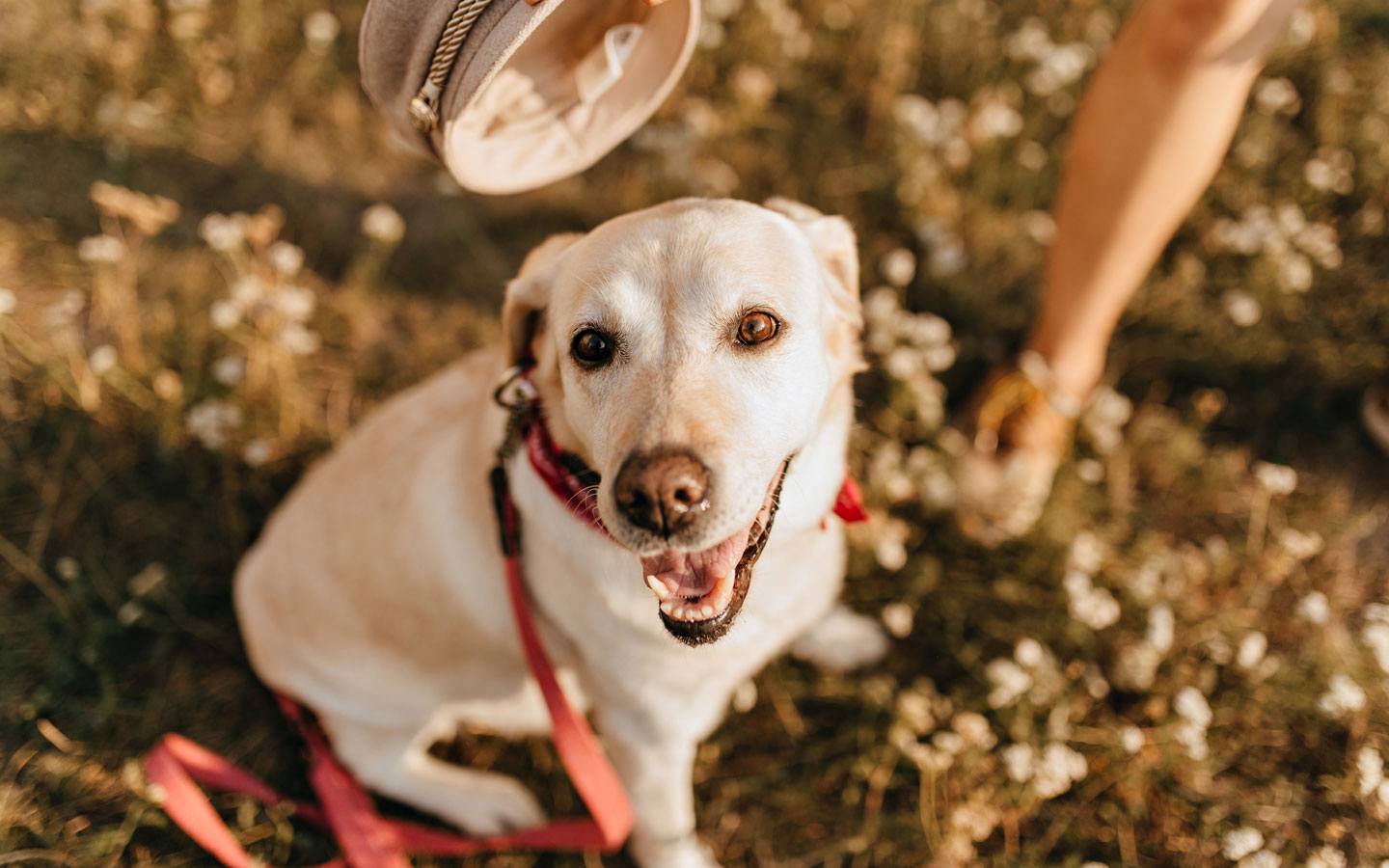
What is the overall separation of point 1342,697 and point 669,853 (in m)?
1.81

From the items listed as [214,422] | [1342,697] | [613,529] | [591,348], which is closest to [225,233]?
[214,422]

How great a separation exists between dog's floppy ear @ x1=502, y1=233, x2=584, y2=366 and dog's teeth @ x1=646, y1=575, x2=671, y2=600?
23.5 inches

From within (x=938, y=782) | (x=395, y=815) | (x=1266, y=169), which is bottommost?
(x=395, y=815)

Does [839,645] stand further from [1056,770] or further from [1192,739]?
[1192,739]

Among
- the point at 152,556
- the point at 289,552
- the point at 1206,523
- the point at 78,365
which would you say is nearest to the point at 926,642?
the point at 1206,523

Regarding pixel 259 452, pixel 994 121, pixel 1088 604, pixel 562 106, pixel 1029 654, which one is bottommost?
pixel 259 452

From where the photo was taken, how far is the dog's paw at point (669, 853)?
269 centimetres

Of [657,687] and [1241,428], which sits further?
[1241,428]

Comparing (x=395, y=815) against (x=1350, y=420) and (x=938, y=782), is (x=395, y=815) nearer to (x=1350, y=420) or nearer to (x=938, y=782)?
(x=938, y=782)

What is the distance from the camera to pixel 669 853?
2699mm

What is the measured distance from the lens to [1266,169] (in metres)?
4.02

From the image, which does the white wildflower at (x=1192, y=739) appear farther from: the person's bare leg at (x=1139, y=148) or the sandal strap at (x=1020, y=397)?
the person's bare leg at (x=1139, y=148)

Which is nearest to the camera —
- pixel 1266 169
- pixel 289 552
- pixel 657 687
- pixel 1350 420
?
pixel 657 687

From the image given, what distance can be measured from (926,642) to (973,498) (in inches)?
20.4
